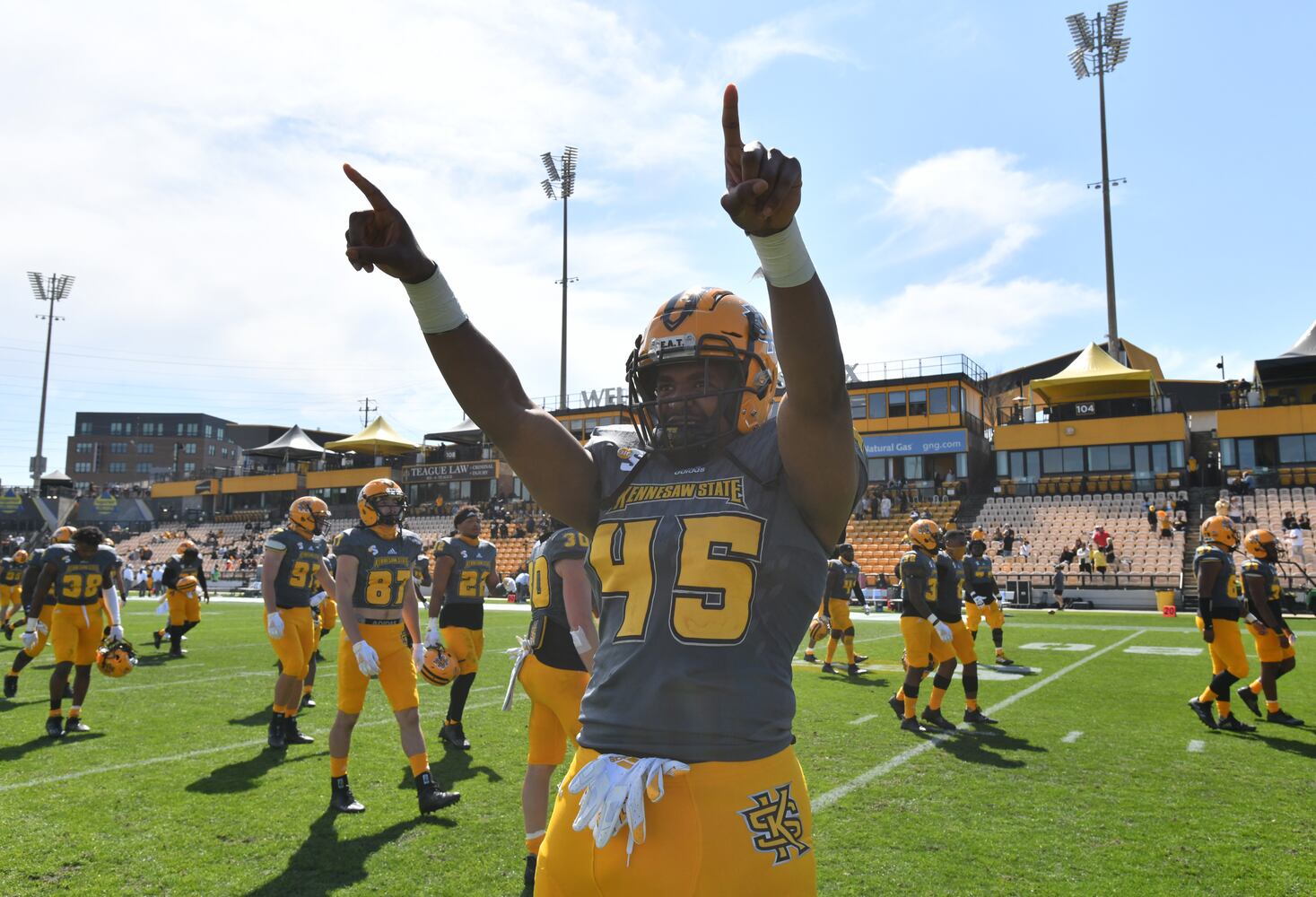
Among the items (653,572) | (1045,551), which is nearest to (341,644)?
(653,572)

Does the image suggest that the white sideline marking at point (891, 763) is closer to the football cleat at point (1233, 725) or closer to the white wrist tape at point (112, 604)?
the football cleat at point (1233, 725)

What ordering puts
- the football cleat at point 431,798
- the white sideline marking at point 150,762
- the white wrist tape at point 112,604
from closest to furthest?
the football cleat at point 431,798 < the white sideline marking at point 150,762 < the white wrist tape at point 112,604

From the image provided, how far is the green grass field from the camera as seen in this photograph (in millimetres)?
5008

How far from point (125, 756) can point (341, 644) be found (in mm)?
2791

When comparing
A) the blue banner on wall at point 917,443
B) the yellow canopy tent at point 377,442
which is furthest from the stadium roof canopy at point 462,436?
the blue banner on wall at point 917,443

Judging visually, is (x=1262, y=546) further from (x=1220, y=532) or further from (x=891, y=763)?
(x=891, y=763)

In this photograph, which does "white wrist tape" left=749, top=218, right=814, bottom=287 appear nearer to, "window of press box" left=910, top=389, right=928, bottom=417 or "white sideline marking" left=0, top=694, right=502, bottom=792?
Answer: "white sideline marking" left=0, top=694, right=502, bottom=792

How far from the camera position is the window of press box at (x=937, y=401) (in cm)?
4059

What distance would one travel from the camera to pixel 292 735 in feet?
28.1

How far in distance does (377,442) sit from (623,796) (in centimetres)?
5643

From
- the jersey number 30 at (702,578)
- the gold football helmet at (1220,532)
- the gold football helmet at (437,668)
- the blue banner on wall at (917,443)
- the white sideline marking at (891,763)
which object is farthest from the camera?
the blue banner on wall at (917,443)

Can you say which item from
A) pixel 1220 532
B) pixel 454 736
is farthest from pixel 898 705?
pixel 454 736

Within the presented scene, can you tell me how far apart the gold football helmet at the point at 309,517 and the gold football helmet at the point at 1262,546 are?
9920 millimetres

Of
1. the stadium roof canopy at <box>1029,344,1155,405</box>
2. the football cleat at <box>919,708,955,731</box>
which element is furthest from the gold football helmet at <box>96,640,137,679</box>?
the stadium roof canopy at <box>1029,344,1155,405</box>
